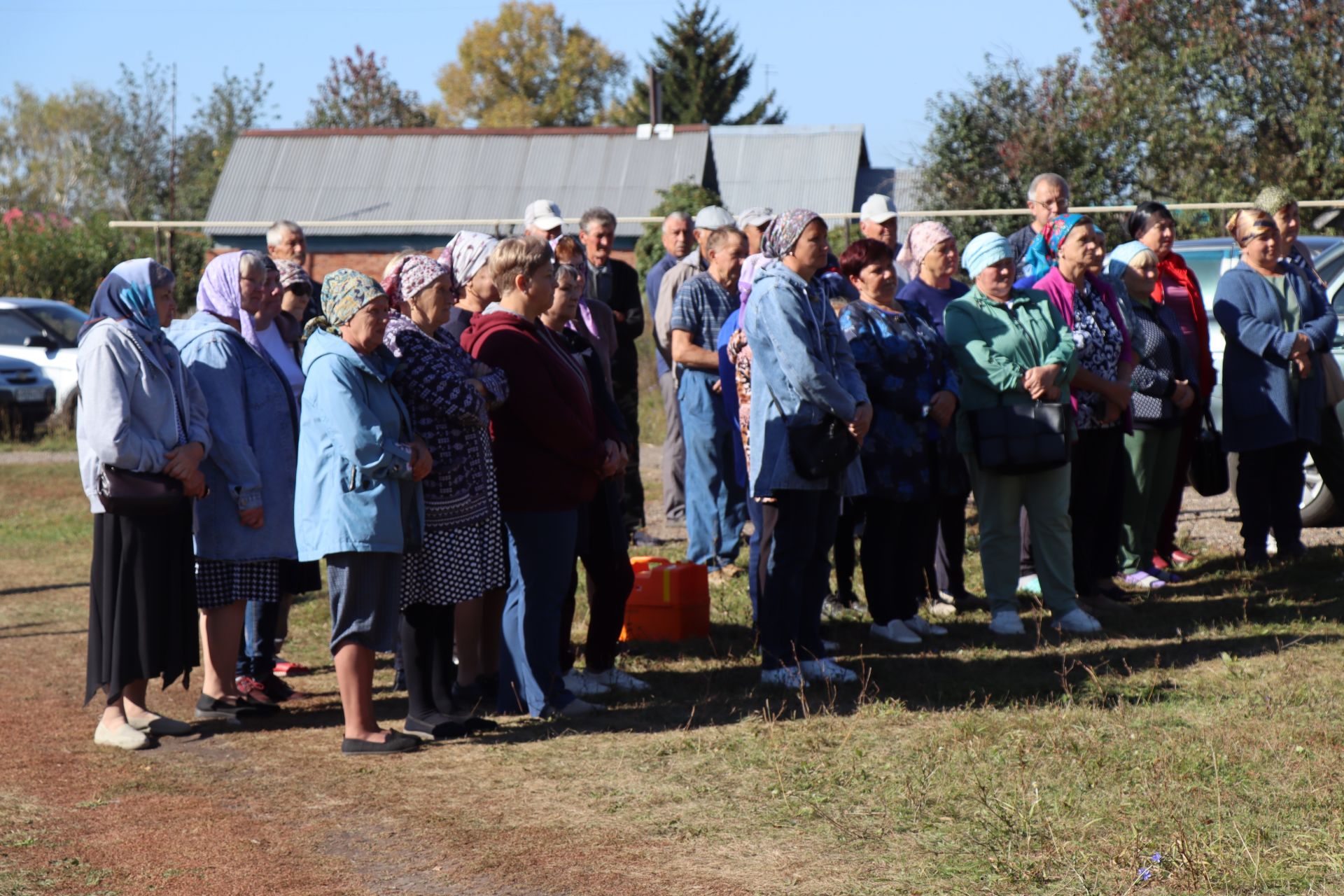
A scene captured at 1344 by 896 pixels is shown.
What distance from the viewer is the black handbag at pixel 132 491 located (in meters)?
5.59

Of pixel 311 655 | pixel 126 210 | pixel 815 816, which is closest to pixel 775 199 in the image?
pixel 126 210

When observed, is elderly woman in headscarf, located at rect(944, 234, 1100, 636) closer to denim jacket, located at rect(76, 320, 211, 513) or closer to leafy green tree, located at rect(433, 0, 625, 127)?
denim jacket, located at rect(76, 320, 211, 513)

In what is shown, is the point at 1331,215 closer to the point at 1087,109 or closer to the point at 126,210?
the point at 1087,109

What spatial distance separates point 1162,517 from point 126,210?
45.7 m

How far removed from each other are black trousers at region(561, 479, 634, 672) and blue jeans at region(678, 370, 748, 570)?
2242 mm

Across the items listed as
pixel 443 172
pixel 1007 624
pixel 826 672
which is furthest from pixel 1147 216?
pixel 443 172

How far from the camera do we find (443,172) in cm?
3694

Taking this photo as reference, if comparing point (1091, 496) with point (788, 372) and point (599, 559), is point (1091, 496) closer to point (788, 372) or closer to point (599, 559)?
point (788, 372)

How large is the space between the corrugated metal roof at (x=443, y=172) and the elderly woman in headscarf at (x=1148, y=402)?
1043 inches

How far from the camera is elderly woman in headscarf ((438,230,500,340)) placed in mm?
6352

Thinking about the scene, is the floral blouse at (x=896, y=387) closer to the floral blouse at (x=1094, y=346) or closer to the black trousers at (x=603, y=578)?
the floral blouse at (x=1094, y=346)

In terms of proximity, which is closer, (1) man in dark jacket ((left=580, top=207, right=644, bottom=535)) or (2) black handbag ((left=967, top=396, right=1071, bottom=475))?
(2) black handbag ((left=967, top=396, right=1071, bottom=475))

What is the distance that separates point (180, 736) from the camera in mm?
5949

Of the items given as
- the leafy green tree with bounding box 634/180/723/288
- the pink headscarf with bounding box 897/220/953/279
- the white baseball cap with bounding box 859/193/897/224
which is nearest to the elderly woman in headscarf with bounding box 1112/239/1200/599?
the pink headscarf with bounding box 897/220/953/279
